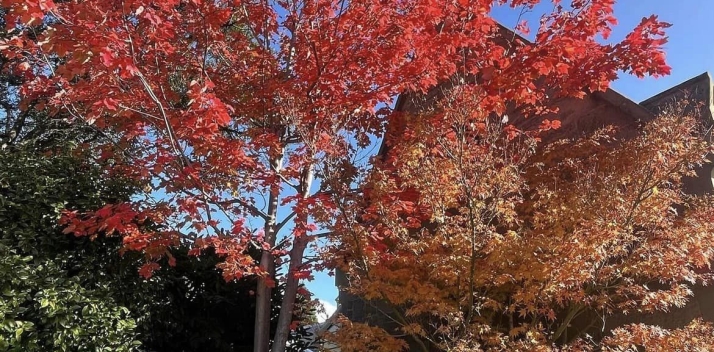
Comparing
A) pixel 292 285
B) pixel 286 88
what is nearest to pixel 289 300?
pixel 292 285

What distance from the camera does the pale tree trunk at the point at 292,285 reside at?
7276 millimetres

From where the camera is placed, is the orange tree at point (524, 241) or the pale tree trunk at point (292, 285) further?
the pale tree trunk at point (292, 285)

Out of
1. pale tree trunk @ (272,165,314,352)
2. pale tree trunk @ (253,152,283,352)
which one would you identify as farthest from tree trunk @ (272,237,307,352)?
pale tree trunk @ (253,152,283,352)

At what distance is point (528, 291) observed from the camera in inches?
225

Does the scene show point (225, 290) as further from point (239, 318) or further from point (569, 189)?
point (569, 189)

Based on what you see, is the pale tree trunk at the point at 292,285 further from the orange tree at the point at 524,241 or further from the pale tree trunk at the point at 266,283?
the orange tree at the point at 524,241

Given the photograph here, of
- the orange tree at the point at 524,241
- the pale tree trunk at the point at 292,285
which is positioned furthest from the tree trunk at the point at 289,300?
the orange tree at the point at 524,241

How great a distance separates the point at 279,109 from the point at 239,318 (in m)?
3.55

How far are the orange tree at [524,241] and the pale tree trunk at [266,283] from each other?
123 cm

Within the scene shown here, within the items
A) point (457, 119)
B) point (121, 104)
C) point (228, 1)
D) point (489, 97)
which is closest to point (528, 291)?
point (457, 119)

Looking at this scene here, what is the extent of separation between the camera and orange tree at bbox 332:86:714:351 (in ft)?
18.0

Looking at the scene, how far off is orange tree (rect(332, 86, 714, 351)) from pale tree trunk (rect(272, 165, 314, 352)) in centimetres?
91

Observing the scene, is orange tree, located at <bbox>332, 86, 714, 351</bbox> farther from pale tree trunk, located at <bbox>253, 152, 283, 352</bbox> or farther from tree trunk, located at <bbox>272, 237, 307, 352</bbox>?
pale tree trunk, located at <bbox>253, 152, 283, 352</bbox>

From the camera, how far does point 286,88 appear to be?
7453 millimetres
